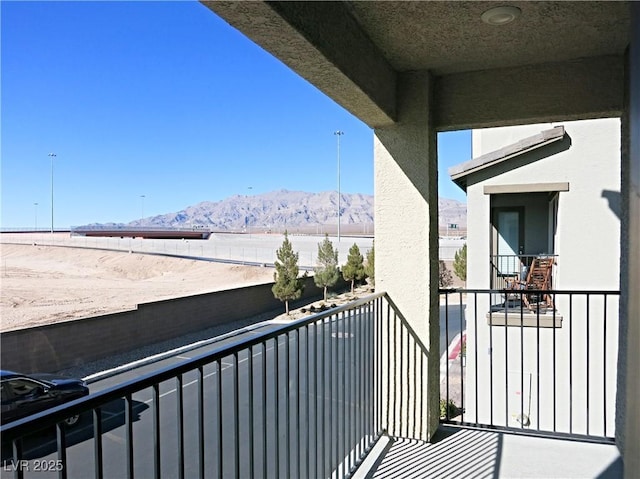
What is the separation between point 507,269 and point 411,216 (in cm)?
596

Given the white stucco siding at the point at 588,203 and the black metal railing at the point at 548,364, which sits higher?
the white stucco siding at the point at 588,203

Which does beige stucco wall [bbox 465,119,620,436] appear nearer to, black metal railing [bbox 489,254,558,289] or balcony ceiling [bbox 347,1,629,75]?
black metal railing [bbox 489,254,558,289]

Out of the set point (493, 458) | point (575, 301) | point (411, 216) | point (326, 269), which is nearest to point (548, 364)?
point (575, 301)

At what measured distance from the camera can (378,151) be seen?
2912 millimetres

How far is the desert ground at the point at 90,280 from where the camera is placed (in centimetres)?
1595

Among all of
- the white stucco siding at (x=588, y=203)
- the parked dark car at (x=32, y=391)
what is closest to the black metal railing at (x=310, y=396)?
the parked dark car at (x=32, y=391)

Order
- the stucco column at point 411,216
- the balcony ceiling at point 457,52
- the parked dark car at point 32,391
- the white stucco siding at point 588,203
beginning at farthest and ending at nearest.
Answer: the white stucco siding at point 588,203 → the parked dark car at point 32,391 → the stucco column at point 411,216 → the balcony ceiling at point 457,52

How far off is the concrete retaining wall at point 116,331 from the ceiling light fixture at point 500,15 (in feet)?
36.3

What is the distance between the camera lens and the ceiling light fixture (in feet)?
6.51

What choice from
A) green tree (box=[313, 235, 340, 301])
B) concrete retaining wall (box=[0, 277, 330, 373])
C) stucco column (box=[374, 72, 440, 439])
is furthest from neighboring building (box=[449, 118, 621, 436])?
green tree (box=[313, 235, 340, 301])

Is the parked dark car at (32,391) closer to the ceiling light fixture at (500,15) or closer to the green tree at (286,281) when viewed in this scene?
the ceiling light fixture at (500,15)

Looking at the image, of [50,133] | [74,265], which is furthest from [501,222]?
[50,133]

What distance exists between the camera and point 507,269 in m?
8.01

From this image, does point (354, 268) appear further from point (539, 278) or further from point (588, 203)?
point (588, 203)
